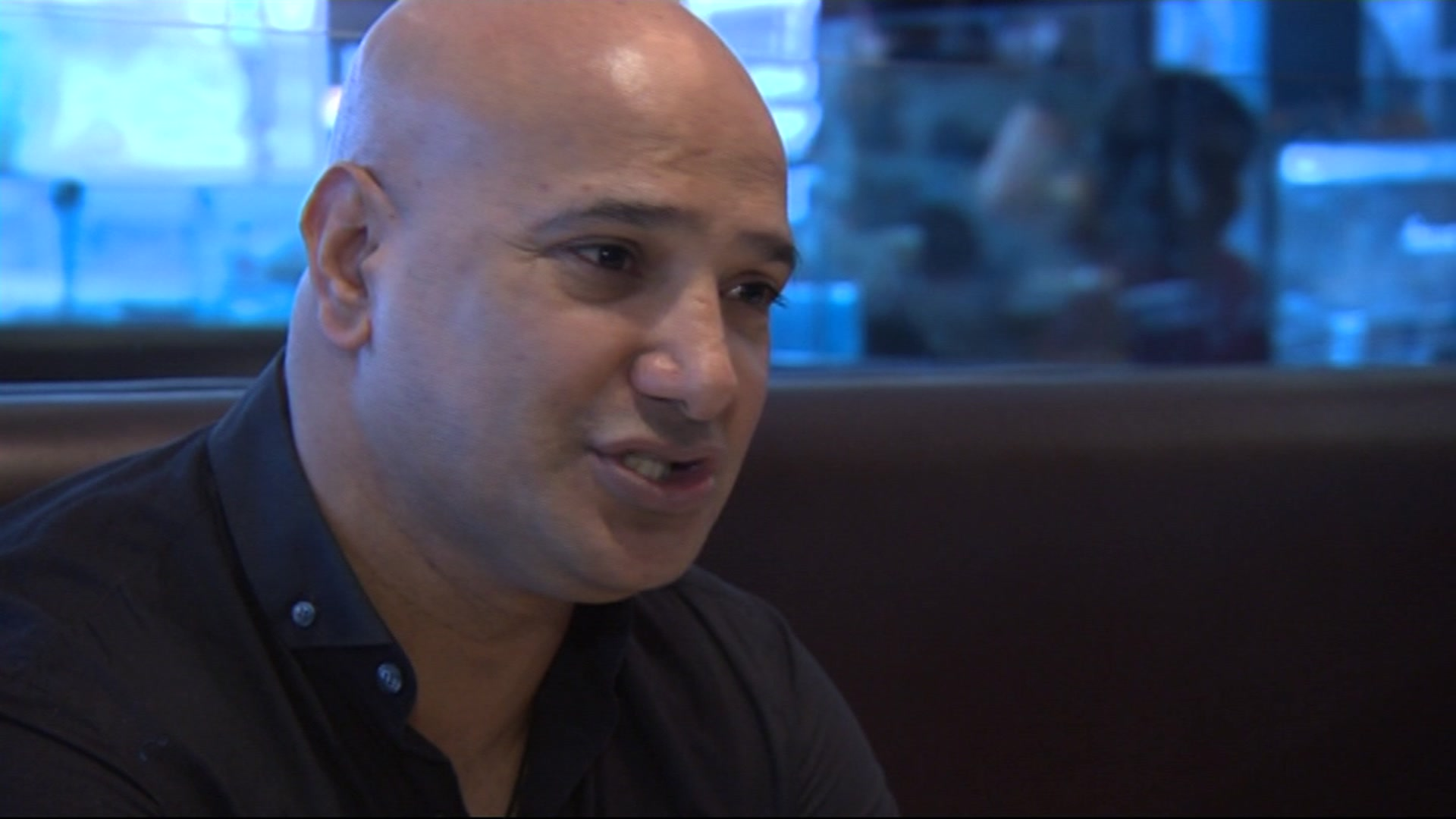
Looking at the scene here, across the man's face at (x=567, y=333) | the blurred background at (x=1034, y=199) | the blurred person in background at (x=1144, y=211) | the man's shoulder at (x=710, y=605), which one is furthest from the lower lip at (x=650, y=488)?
the blurred person in background at (x=1144, y=211)

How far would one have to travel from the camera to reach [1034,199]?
3.63 metres

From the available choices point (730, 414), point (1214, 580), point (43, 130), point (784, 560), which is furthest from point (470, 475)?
point (43, 130)

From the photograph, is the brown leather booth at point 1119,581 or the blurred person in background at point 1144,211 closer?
the brown leather booth at point 1119,581

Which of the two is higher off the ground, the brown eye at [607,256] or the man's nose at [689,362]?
the brown eye at [607,256]

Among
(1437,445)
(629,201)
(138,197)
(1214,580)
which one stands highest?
(629,201)

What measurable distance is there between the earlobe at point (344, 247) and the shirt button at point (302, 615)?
0.48 feet

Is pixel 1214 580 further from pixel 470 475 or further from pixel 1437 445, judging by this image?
pixel 470 475

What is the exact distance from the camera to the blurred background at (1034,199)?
6.71 ft

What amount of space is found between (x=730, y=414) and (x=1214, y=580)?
68 centimetres

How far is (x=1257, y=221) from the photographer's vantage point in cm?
345

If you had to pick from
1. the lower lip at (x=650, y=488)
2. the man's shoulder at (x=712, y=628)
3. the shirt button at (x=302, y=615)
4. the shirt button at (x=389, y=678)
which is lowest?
the man's shoulder at (x=712, y=628)

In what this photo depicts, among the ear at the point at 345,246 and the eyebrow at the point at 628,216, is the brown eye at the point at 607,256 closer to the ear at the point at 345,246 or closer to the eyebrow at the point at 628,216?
the eyebrow at the point at 628,216

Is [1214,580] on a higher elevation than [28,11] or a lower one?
lower

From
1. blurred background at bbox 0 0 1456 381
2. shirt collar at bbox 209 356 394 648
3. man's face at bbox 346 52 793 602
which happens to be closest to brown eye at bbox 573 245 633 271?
man's face at bbox 346 52 793 602
